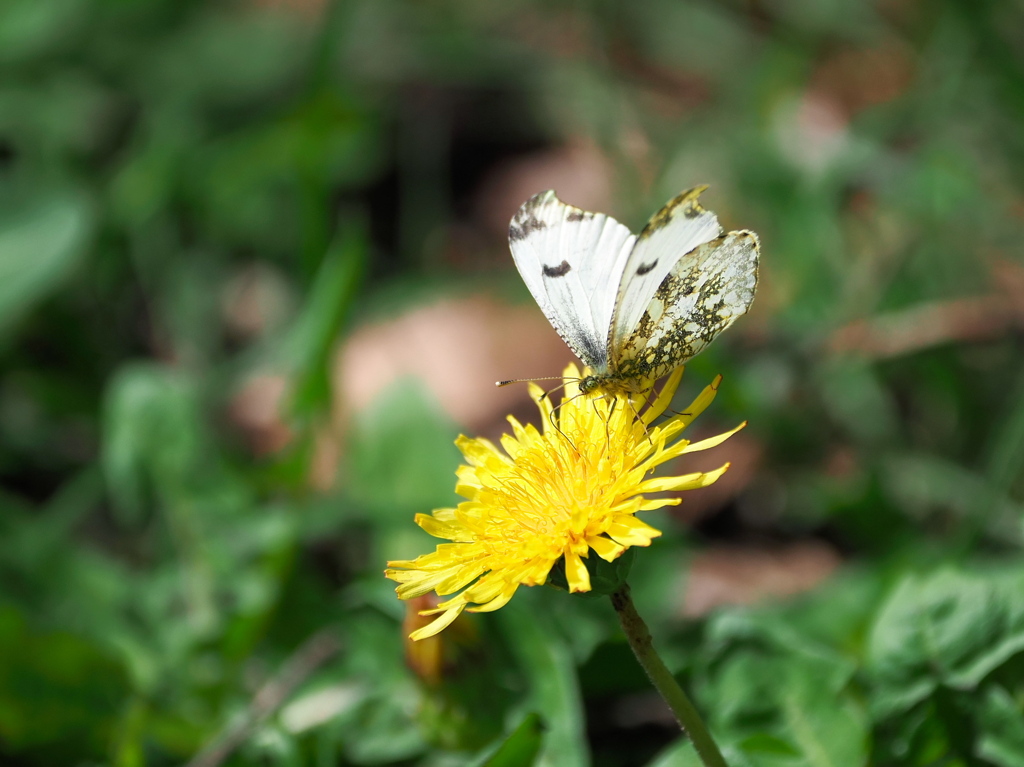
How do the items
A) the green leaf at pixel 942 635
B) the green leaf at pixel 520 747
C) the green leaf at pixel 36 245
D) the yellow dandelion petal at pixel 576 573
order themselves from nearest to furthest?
1. the yellow dandelion petal at pixel 576 573
2. the green leaf at pixel 520 747
3. the green leaf at pixel 942 635
4. the green leaf at pixel 36 245

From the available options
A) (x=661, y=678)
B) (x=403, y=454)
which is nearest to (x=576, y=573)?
(x=661, y=678)

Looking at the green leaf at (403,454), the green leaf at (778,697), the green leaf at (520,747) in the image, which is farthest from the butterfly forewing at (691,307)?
the green leaf at (403,454)

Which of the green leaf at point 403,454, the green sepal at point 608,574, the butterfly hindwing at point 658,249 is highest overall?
the green leaf at point 403,454

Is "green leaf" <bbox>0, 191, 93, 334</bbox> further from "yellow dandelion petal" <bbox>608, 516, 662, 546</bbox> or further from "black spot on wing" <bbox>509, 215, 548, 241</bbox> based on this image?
"yellow dandelion petal" <bbox>608, 516, 662, 546</bbox>

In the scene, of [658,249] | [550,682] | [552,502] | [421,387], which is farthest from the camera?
[421,387]

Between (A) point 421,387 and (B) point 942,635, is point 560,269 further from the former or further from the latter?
(A) point 421,387

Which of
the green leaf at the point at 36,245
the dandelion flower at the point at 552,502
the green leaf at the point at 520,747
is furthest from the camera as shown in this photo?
the green leaf at the point at 36,245

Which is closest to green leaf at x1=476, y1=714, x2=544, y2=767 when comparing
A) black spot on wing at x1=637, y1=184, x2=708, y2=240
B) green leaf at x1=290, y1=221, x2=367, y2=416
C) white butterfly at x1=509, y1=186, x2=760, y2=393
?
white butterfly at x1=509, y1=186, x2=760, y2=393

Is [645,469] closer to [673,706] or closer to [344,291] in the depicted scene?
[673,706]

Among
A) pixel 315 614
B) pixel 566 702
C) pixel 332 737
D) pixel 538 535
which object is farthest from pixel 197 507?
pixel 538 535

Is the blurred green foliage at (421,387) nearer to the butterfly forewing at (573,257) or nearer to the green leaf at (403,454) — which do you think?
the green leaf at (403,454)
